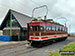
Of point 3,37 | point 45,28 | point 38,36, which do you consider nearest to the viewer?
point 38,36

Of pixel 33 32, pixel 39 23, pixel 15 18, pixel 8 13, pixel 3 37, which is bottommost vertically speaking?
pixel 3 37

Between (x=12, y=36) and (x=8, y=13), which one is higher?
(x=8, y=13)

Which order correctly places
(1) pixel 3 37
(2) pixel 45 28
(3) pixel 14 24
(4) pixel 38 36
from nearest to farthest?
(4) pixel 38 36 → (2) pixel 45 28 → (1) pixel 3 37 → (3) pixel 14 24

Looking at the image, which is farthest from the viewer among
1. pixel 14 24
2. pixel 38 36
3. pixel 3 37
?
pixel 14 24

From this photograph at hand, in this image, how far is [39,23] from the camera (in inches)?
447

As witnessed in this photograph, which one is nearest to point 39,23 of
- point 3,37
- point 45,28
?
point 45,28

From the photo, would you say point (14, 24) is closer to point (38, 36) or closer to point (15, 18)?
point (15, 18)

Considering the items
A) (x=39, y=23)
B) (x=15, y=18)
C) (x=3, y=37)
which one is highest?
(x=15, y=18)

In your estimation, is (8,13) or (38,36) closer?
(38,36)

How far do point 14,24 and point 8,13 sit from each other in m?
3.55

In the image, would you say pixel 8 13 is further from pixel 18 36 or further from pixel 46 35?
pixel 46 35

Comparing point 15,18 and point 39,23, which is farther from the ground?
point 15,18

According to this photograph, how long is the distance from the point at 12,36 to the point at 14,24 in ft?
11.7

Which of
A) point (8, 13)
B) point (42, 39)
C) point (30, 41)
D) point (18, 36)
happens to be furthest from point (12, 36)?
point (42, 39)
